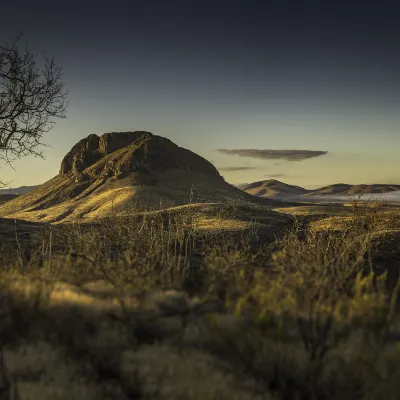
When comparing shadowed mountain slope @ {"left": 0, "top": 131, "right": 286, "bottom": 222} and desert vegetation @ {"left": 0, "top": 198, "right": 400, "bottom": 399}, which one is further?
shadowed mountain slope @ {"left": 0, "top": 131, "right": 286, "bottom": 222}

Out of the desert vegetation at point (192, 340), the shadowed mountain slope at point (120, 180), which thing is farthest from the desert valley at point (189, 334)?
the shadowed mountain slope at point (120, 180)

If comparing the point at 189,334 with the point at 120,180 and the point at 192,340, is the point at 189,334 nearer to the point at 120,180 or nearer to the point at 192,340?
the point at 192,340

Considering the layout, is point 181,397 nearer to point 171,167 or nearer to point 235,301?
point 235,301

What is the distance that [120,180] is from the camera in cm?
7156

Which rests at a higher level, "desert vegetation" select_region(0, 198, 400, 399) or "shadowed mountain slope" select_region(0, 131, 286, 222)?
"shadowed mountain slope" select_region(0, 131, 286, 222)

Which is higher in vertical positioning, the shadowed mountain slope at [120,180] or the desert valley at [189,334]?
the shadowed mountain slope at [120,180]

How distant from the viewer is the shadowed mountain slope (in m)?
59.3

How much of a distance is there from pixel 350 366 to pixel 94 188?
7268cm

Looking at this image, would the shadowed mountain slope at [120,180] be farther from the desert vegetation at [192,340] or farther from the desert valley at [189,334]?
the desert vegetation at [192,340]

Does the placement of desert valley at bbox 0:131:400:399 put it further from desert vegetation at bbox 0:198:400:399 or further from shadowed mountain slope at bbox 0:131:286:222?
shadowed mountain slope at bbox 0:131:286:222

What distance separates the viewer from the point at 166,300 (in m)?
4.73

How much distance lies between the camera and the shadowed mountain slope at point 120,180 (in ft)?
195

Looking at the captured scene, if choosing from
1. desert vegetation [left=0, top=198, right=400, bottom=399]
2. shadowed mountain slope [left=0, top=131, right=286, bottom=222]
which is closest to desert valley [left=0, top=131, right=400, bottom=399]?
desert vegetation [left=0, top=198, right=400, bottom=399]

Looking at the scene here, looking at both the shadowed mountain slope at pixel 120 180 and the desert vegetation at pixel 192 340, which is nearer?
the desert vegetation at pixel 192 340
